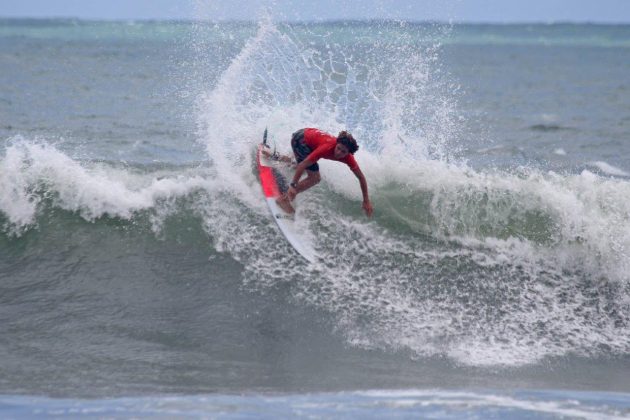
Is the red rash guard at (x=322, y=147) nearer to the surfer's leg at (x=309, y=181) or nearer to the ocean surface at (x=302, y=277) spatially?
the surfer's leg at (x=309, y=181)

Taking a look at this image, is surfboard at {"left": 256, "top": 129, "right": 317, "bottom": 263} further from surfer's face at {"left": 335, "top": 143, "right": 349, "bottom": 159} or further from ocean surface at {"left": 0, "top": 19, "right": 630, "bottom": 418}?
surfer's face at {"left": 335, "top": 143, "right": 349, "bottom": 159}

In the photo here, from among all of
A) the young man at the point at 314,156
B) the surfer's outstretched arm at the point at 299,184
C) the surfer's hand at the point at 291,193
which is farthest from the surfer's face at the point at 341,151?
the surfer's hand at the point at 291,193

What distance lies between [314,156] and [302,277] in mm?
1327

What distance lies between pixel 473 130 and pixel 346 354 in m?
12.2

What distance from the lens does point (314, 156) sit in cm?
895

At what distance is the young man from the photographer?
8.73 m

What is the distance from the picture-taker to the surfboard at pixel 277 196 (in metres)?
9.44

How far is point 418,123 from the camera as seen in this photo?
13.6 metres

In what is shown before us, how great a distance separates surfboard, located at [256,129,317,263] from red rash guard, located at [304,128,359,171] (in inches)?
30.6

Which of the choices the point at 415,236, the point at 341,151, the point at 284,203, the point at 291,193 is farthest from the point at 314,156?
the point at 415,236

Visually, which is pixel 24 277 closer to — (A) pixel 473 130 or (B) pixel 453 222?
(B) pixel 453 222

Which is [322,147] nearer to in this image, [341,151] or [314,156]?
[314,156]

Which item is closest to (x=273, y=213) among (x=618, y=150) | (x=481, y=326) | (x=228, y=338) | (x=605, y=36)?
(x=228, y=338)

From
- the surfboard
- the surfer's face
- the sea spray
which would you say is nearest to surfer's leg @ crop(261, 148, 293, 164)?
the surfboard
